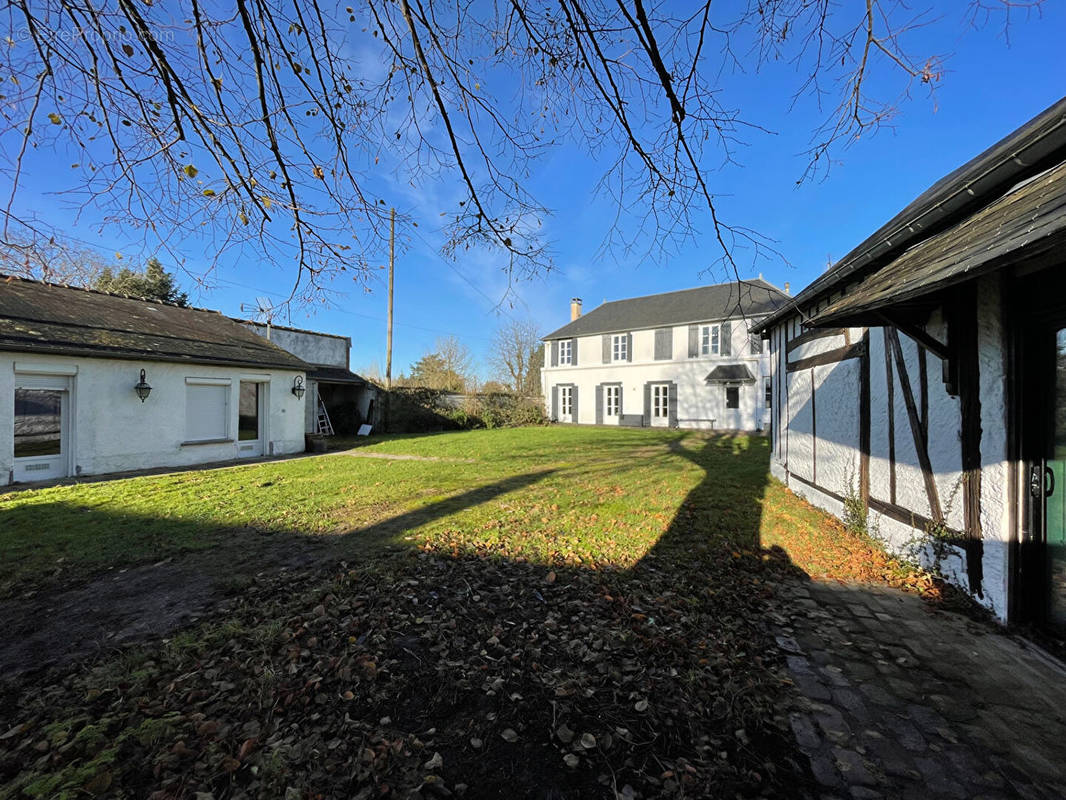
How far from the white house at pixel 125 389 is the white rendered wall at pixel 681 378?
647 inches

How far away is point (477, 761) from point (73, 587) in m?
4.29

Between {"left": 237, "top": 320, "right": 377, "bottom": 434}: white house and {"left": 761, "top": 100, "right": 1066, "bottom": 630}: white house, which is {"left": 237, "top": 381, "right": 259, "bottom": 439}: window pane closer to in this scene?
{"left": 237, "top": 320, "right": 377, "bottom": 434}: white house

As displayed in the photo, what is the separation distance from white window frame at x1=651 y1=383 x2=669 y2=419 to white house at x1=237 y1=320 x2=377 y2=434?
14.3 metres

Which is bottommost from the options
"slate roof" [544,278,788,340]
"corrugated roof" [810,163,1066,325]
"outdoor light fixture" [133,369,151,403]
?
"outdoor light fixture" [133,369,151,403]

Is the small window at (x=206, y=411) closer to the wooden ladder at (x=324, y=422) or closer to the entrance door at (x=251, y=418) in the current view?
the entrance door at (x=251, y=418)

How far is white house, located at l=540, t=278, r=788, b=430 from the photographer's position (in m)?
20.7

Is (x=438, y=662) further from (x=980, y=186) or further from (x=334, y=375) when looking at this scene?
(x=334, y=375)

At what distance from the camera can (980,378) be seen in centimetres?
342

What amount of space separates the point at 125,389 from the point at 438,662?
10953 mm

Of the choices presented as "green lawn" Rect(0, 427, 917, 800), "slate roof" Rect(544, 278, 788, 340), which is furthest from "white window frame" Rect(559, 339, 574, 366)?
"green lawn" Rect(0, 427, 917, 800)

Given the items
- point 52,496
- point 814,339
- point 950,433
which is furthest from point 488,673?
point 52,496

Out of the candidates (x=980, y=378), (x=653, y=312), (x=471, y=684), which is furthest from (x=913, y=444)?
(x=653, y=312)

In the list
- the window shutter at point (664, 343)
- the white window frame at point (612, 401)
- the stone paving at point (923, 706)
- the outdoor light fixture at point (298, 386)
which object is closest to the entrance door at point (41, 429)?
the outdoor light fixture at point (298, 386)

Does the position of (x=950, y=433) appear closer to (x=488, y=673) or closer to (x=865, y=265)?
(x=865, y=265)
